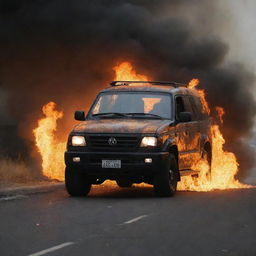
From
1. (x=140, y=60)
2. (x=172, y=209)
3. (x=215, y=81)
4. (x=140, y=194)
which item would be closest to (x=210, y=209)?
(x=172, y=209)

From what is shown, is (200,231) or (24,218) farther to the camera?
(24,218)

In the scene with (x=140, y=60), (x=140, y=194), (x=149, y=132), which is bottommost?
(x=140, y=194)

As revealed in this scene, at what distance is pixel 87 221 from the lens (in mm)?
10664

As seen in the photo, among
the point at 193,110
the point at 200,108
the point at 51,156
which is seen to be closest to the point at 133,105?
the point at 193,110

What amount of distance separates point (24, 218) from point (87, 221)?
36.2 inches

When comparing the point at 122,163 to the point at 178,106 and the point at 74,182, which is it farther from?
the point at 178,106

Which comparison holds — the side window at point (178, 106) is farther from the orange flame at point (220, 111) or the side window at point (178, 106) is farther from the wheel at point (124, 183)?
the orange flame at point (220, 111)

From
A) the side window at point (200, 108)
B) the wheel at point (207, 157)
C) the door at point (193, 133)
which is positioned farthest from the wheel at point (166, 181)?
the side window at point (200, 108)

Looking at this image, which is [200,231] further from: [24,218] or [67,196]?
[67,196]

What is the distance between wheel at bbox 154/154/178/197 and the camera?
14.1m

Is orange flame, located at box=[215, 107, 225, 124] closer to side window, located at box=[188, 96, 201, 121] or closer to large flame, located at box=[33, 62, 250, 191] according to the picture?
large flame, located at box=[33, 62, 250, 191]

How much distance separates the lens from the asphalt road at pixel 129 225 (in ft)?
27.4

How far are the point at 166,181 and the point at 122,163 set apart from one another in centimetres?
86

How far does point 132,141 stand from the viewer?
14.1 meters
